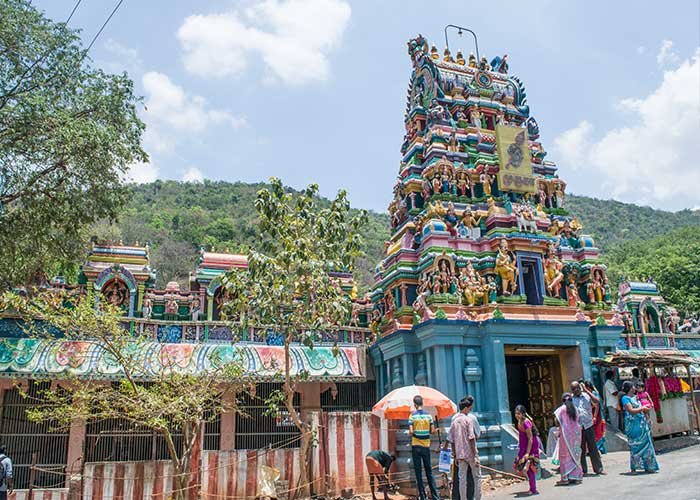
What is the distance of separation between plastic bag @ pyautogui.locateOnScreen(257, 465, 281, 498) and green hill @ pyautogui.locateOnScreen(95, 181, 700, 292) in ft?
83.1

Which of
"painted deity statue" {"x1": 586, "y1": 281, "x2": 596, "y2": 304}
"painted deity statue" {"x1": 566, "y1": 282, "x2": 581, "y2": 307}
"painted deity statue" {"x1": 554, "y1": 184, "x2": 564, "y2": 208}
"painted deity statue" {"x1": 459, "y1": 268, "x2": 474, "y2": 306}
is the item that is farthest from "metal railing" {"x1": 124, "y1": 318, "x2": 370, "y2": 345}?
"painted deity statue" {"x1": 554, "y1": 184, "x2": 564, "y2": 208}

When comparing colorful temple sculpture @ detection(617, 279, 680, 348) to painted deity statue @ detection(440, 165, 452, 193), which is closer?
painted deity statue @ detection(440, 165, 452, 193)

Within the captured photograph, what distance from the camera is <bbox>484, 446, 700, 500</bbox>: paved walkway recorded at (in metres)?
8.34

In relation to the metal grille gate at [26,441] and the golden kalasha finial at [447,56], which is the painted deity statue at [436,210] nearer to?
the golden kalasha finial at [447,56]

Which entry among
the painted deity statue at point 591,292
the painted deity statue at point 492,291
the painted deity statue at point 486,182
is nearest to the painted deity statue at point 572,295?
the painted deity statue at point 591,292

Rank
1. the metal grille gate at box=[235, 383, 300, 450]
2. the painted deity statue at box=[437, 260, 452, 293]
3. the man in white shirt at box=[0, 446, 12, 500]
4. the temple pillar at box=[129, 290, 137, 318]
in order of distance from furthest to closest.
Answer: the temple pillar at box=[129, 290, 137, 318] → the metal grille gate at box=[235, 383, 300, 450] → the painted deity statue at box=[437, 260, 452, 293] → the man in white shirt at box=[0, 446, 12, 500]

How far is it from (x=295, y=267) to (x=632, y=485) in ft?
24.2

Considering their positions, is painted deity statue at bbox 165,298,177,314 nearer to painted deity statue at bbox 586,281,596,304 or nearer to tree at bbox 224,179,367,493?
tree at bbox 224,179,367,493

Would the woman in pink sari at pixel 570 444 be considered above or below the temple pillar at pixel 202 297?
below

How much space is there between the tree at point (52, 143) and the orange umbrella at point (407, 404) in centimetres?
866

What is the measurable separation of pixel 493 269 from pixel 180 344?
30.4 ft

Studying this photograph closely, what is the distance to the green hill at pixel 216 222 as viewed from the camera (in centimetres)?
5175

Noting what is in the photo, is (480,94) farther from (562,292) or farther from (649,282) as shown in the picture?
(649,282)

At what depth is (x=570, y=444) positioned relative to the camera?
10.3 metres
